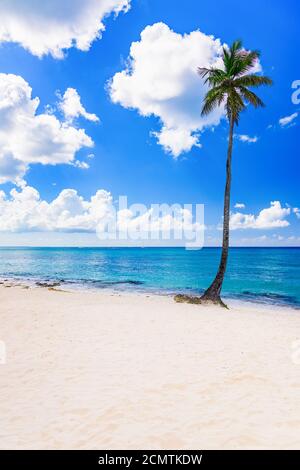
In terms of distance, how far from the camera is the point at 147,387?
21.5 feet

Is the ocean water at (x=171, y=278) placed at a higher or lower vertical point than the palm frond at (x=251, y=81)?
lower

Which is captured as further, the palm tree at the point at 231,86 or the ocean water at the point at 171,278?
the ocean water at the point at 171,278

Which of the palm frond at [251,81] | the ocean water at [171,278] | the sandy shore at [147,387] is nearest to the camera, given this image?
the sandy shore at [147,387]

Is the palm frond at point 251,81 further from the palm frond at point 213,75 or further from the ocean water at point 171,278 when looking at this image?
the ocean water at point 171,278

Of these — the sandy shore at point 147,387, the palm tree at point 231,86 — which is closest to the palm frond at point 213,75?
the palm tree at point 231,86

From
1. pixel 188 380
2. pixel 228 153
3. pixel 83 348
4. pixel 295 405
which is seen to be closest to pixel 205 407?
pixel 188 380

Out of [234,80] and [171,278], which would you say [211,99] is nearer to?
[234,80]

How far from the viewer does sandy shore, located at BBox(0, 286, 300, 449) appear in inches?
195

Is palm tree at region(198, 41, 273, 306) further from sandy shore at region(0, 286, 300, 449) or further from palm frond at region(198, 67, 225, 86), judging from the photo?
sandy shore at region(0, 286, 300, 449)

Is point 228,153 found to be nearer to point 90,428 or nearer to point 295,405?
point 295,405

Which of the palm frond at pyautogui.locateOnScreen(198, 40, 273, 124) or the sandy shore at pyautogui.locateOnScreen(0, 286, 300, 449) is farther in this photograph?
the palm frond at pyautogui.locateOnScreen(198, 40, 273, 124)

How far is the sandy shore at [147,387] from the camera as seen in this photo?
4941 mm

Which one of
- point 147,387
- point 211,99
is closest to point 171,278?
point 211,99

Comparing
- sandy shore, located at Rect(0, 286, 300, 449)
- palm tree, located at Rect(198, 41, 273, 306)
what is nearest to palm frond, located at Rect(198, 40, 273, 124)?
palm tree, located at Rect(198, 41, 273, 306)
